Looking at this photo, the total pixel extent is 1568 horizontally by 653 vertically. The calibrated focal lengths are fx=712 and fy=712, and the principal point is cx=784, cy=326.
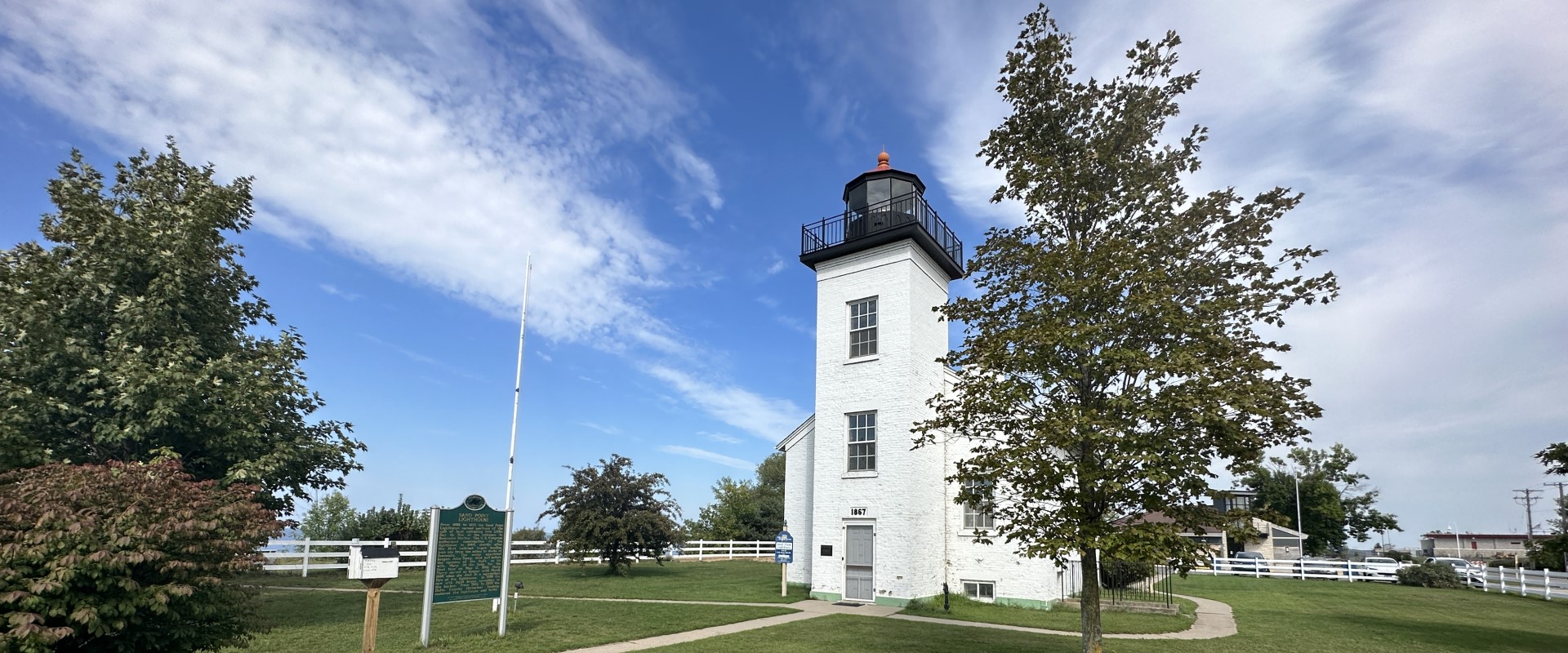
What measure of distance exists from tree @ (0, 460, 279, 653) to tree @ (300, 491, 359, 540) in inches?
1009

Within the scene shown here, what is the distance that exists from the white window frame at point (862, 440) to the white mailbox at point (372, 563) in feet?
36.8

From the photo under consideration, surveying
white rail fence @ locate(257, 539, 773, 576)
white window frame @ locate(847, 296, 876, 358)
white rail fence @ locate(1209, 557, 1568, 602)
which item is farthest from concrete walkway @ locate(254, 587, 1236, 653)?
white rail fence @ locate(1209, 557, 1568, 602)

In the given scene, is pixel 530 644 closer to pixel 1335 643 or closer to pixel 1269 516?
pixel 1269 516

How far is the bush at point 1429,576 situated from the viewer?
28.9 meters

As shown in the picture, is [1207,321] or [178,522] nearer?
[178,522]

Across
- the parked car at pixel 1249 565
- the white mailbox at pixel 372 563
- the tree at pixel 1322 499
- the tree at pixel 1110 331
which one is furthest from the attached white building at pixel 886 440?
the tree at pixel 1322 499

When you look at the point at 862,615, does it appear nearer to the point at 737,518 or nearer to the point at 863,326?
the point at 863,326

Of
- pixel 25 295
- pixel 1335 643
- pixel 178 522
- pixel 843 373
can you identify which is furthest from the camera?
pixel 843 373

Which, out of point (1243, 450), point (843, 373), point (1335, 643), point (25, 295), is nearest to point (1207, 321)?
point (1243, 450)

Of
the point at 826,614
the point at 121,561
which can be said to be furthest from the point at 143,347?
the point at 826,614

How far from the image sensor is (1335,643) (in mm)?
12773

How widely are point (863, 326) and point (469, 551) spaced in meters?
11.0

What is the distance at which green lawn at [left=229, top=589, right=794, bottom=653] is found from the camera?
10.6 m

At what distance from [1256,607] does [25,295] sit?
95.9 ft
